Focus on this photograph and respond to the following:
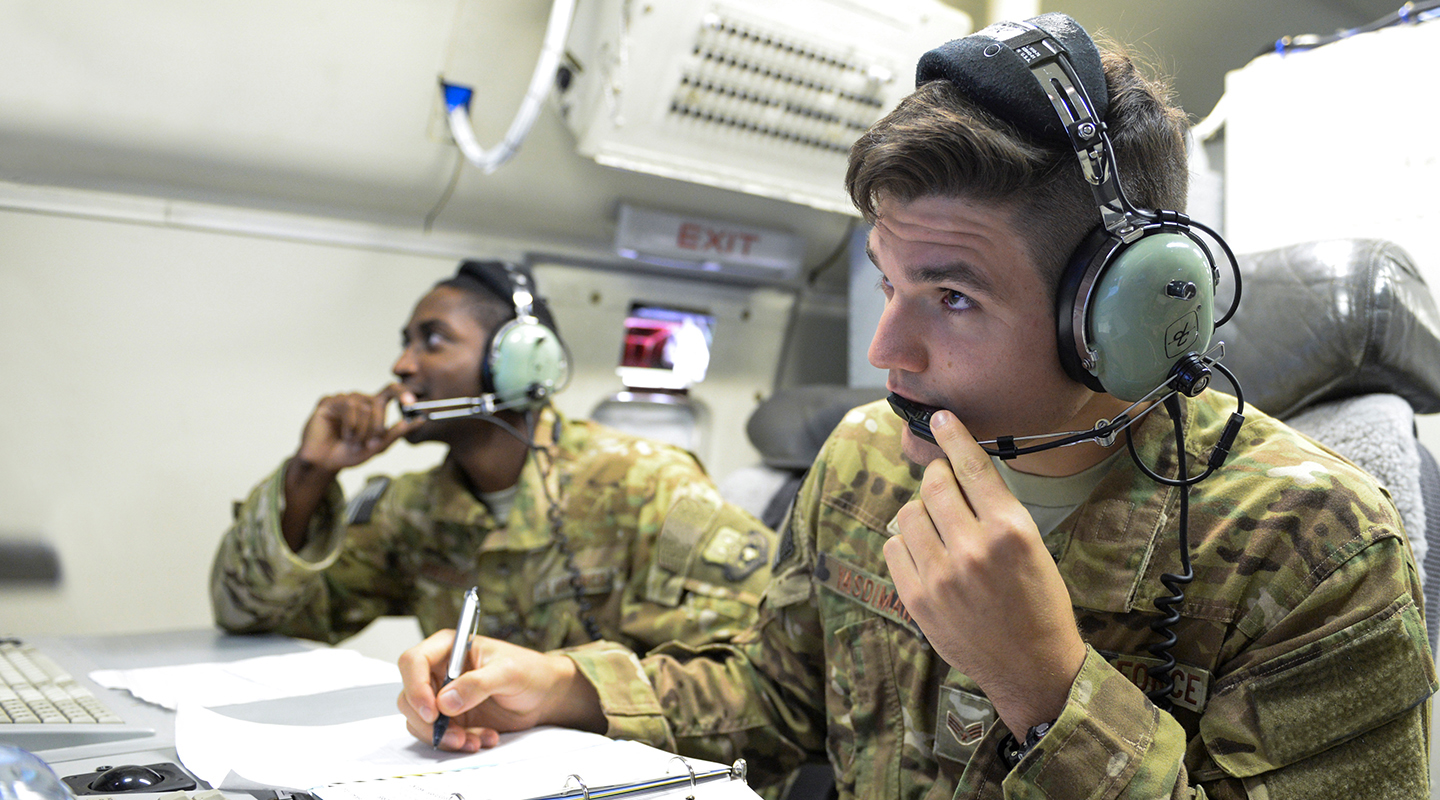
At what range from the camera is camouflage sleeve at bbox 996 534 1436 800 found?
0.77 m

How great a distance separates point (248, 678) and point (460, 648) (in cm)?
53

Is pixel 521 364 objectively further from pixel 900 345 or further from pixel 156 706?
pixel 900 345

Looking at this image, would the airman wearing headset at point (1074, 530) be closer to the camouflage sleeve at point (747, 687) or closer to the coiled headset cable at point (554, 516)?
the camouflage sleeve at point (747, 687)

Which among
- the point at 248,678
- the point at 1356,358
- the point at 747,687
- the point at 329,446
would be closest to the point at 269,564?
the point at 329,446

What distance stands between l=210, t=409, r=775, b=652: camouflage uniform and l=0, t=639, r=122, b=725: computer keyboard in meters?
0.36

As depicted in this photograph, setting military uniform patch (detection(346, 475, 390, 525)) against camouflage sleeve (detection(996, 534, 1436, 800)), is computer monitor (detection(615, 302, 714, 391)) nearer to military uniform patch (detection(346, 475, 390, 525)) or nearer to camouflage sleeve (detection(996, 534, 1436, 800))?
military uniform patch (detection(346, 475, 390, 525))

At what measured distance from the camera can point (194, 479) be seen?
2.18 m

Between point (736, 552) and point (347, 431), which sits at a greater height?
point (347, 431)

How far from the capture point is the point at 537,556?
1.86 m

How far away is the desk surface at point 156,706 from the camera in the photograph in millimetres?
1021

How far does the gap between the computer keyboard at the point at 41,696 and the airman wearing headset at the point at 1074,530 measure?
18.7 inches

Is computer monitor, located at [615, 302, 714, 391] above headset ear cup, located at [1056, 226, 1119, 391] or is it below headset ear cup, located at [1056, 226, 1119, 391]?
below

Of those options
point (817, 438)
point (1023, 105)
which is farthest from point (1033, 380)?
point (817, 438)

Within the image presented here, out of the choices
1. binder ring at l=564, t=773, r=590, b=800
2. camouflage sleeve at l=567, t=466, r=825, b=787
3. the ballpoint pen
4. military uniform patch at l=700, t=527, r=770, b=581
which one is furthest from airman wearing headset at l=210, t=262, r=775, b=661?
binder ring at l=564, t=773, r=590, b=800
